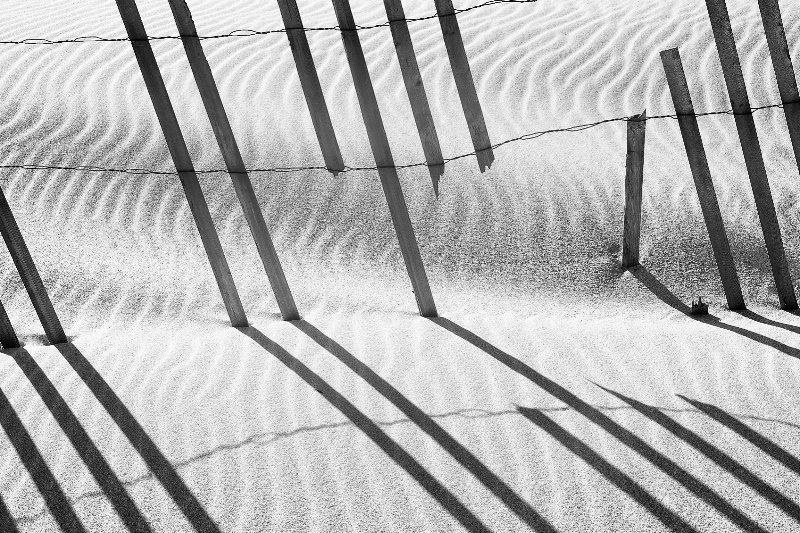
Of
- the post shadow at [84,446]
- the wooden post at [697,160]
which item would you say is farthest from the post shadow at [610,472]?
the wooden post at [697,160]

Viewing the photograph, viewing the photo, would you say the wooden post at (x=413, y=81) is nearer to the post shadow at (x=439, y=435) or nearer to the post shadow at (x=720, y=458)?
the post shadow at (x=439, y=435)

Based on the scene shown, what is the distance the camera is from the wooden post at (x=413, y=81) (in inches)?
175

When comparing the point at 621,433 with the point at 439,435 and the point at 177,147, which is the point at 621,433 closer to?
the point at 439,435

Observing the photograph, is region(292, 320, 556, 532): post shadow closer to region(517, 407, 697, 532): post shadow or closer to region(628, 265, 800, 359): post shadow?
region(517, 407, 697, 532): post shadow

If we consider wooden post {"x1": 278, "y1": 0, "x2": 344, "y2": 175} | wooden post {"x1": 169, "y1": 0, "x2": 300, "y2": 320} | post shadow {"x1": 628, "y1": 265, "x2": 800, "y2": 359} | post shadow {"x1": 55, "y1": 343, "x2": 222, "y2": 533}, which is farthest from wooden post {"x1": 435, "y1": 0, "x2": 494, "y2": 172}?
post shadow {"x1": 55, "y1": 343, "x2": 222, "y2": 533}

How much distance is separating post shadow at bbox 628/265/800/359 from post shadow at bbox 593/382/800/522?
3.27 feet

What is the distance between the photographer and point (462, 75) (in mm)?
4555

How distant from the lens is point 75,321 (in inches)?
213

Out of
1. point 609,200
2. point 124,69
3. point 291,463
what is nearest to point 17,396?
point 291,463

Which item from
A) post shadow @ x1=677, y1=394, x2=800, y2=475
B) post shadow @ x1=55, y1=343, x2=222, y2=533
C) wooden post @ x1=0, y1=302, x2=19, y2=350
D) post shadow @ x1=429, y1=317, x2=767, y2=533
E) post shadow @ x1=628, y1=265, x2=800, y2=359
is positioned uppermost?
wooden post @ x1=0, y1=302, x2=19, y2=350

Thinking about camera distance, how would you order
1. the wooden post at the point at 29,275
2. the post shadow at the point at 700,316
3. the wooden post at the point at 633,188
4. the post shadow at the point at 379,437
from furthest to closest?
1. the wooden post at the point at 633,188
2. the wooden post at the point at 29,275
3. the post shadow at the point at 700,316
4. the post shadow at the point at 379,437

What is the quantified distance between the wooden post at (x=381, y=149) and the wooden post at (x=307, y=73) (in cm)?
21

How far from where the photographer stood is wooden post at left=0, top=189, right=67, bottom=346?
463cm

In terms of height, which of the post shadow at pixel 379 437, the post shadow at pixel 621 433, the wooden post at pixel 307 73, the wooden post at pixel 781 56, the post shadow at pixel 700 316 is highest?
the wooden post at pixel 307 73
